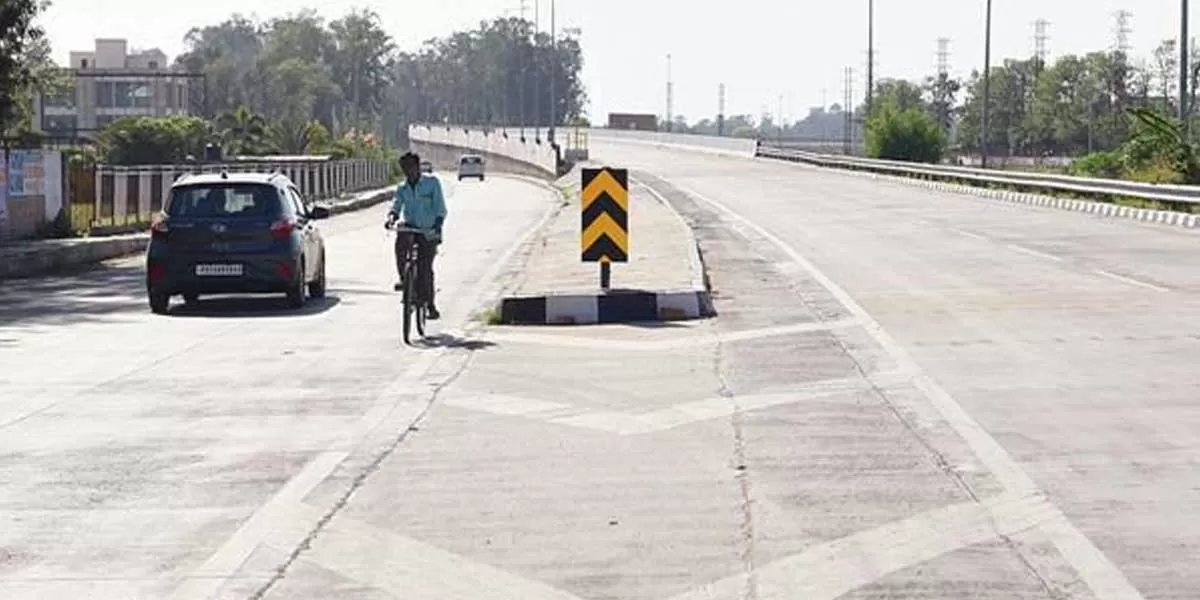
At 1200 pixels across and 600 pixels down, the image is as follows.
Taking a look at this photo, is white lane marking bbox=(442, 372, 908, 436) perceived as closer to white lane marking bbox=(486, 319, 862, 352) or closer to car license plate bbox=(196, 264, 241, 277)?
white lane marking bbox=(486, 319, 862, 352)

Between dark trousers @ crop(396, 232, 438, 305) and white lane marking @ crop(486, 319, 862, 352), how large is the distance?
801 millimetres

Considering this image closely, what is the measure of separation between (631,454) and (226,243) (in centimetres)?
1189

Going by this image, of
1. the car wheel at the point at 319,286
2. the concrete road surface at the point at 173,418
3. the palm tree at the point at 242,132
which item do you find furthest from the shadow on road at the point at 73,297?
the palm tree at the point at 242,132

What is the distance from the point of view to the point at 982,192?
5906 centimetres

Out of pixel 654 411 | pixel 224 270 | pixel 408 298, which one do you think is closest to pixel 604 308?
pixel 408 298

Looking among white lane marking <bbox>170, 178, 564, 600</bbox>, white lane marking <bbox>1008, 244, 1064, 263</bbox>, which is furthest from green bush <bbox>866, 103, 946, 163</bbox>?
white lane marking <bbox>170, 178, 564, 600</bbox>

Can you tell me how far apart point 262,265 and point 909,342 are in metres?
8.21

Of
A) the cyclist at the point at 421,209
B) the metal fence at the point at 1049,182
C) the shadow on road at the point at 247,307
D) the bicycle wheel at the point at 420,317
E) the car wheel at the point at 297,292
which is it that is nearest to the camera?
the bicycle wheel at the point at 420,317

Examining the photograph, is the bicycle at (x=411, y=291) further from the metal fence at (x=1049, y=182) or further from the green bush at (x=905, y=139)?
the green bush at (x=905, y=139)

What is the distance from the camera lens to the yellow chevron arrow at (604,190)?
2173 centimetres

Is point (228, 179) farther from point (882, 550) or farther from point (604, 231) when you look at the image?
point (882, 550)

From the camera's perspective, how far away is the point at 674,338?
A: 1845 cm

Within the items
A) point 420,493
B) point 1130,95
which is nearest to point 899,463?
point 420,493

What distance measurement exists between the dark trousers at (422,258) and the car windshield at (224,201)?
3516mm
